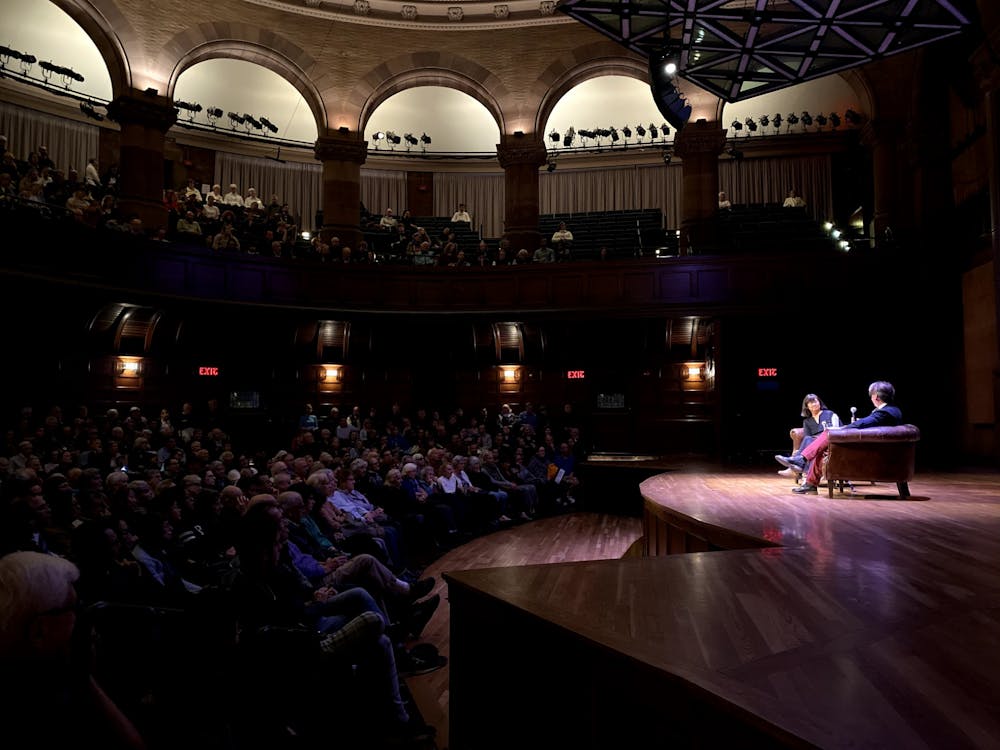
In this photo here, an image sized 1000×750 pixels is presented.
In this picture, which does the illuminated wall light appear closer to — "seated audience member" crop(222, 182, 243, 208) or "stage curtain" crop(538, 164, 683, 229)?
"seated audience member" crop(222, 182, 243, 208)

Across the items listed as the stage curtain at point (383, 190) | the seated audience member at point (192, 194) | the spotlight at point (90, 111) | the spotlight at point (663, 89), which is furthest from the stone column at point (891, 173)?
the spotlight at point (90, 111)

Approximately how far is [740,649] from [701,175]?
1302cm

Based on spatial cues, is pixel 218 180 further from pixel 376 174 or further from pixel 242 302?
pixel 242 302

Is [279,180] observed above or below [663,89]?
above

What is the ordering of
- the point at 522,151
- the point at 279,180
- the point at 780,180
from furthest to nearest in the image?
the point at 279,180
the point at 780,180
the point at 522,151

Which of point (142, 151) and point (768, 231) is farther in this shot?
point (768, 231)

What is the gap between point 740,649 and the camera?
216 cm

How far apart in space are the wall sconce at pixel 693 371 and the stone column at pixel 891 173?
162 inches

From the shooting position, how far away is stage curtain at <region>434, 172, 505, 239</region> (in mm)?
19344

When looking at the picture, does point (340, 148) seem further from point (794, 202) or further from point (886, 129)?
point (886, 129)

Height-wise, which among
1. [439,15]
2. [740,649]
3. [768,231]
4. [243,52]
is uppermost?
[439,15]

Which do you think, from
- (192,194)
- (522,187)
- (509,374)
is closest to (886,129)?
(522,187)

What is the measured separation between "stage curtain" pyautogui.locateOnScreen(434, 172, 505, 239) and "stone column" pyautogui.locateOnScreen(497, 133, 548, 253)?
4.61 m

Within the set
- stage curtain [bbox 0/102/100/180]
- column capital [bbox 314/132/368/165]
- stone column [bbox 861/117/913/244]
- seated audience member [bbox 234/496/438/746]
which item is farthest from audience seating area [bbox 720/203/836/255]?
stage curtain [bbox 0/102/100/180]
